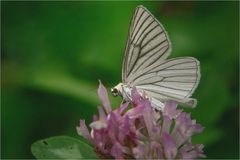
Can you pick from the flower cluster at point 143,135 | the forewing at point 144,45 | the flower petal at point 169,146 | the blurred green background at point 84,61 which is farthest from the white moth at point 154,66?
the blurred green background at point 84,61

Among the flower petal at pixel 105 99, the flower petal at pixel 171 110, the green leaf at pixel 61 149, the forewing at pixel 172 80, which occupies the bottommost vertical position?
the green leaf at pixel 61 149

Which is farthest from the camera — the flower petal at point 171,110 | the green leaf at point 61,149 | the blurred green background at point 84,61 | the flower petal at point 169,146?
the blurred green background at point 84,61

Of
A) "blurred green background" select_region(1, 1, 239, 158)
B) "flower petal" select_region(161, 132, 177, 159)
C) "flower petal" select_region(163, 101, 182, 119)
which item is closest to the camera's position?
"flower petal" select_region(161, 132, 177, 159)

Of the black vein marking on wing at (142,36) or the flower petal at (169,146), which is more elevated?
the black vein marking on wing at (142,36)

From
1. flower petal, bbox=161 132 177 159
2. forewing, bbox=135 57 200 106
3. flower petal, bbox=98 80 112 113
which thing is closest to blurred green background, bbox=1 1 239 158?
forewing, bbox=135 57 200 106

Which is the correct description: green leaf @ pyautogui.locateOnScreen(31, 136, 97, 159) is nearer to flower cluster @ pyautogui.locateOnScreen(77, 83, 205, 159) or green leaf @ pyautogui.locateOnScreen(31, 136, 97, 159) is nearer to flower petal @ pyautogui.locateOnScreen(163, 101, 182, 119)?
flower cluster @ pyautogui.locateOnScreen(77, 83, 205, 159)

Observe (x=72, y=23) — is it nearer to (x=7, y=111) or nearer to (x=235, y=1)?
(x=7, y=111)

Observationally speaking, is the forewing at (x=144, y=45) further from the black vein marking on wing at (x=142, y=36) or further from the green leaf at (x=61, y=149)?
the green leaf at (x=61, y=149)
